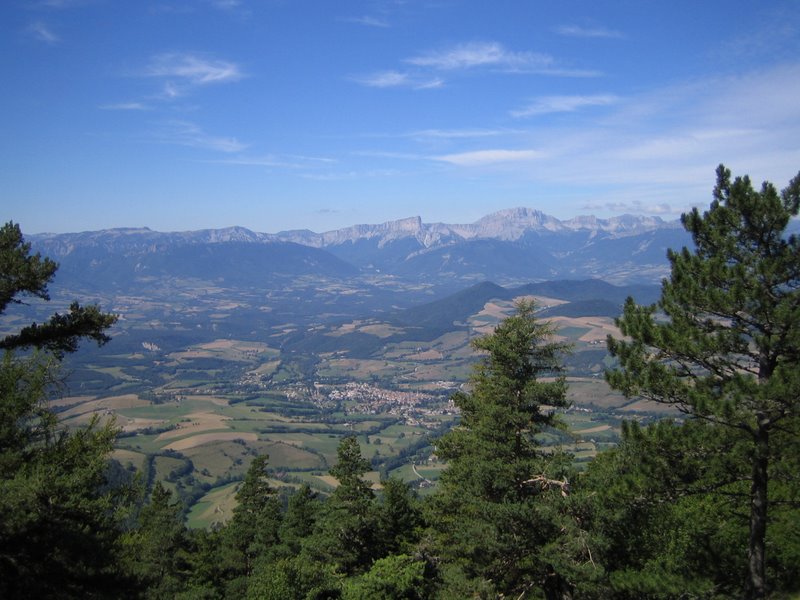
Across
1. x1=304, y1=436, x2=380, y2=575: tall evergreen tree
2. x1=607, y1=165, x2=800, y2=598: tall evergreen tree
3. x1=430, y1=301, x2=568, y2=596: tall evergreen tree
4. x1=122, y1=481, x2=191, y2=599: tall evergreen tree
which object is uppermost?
x1=607, y1=165, x2=800, y2=598: tall evergreen tree

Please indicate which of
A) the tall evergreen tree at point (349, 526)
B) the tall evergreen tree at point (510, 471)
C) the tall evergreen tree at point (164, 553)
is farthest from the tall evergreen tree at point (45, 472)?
the tall evergreen tree at point (164, 553)

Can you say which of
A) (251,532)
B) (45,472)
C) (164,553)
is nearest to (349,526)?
(45,472)

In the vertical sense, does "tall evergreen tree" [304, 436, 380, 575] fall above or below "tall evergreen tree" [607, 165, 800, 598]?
below

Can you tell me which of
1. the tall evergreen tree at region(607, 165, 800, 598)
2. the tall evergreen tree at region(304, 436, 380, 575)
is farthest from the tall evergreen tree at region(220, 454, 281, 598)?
the tall evergreen tree at region(607, 165, 800, 598)

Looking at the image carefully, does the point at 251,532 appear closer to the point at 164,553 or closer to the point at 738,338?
the point at 164,553

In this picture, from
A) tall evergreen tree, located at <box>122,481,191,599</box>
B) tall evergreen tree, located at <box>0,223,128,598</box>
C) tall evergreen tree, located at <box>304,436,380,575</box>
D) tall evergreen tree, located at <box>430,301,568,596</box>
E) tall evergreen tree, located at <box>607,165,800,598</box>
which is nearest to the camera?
A: tall evergreen tree, located at <box>0,223,128,598</box>

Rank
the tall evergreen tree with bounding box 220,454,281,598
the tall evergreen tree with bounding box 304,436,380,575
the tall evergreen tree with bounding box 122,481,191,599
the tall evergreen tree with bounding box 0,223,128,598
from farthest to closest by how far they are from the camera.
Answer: the tall evergreen tree with bounding box 220,454,281,598 → the tall evergreen tree with bounding box 122,481,191,599 → the tall evergreen tree with bounding box 304,436,380,575 → the tall evergreen tree with bounding box 0,223,128,598

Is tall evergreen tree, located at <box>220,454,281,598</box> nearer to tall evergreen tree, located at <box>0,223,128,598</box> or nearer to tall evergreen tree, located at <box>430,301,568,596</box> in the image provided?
tall evergreen tree, located at <box>430,301,568,596</box>

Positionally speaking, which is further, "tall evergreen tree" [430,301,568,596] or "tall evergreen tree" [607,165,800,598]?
"tall evergreen tree" [430,301,568,596]
